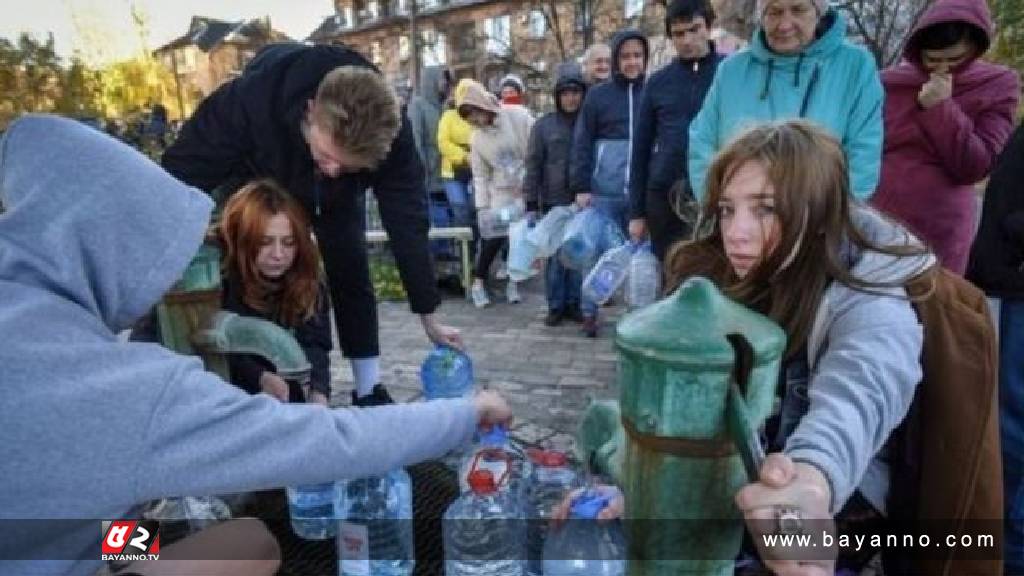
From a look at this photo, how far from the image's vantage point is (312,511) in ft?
5.63

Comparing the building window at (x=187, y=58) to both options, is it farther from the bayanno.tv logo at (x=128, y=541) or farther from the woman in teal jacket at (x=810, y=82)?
the bayanno.tv logo at (x=128, y=541)

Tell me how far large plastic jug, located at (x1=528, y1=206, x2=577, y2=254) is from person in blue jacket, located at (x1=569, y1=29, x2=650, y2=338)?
0.18 meters

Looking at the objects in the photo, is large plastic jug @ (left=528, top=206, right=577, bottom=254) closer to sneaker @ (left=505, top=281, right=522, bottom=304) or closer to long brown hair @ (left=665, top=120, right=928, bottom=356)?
sneaker @ (left=505, top=281, right=522, bottom=304)

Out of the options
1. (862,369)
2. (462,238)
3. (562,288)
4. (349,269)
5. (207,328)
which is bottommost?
(562,288)

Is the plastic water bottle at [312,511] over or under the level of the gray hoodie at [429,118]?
under

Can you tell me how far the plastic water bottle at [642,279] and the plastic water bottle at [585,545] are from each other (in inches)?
70.2

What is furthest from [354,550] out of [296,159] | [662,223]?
[662,223]

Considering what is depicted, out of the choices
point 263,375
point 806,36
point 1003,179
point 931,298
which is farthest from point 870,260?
point 263,375

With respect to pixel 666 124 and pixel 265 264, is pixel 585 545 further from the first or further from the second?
pixel 666 124

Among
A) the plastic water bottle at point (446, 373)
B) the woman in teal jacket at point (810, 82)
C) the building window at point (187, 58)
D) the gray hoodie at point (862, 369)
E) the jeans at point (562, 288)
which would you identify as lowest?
the jeans at point (562, 288)

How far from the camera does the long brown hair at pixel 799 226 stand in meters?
1.27

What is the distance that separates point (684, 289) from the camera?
79 cm

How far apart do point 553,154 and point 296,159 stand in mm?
2767

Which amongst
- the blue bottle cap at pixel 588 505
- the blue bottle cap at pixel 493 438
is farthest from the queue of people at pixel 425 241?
the blue bottle cap at pixel 493 438
